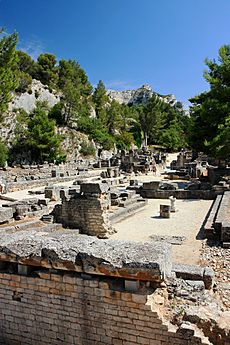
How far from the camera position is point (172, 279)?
5.27 meters

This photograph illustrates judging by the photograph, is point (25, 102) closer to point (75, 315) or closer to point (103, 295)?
point (75, 315)

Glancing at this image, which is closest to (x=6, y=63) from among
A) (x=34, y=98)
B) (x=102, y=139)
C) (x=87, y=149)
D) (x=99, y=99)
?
(x=87, y=149)

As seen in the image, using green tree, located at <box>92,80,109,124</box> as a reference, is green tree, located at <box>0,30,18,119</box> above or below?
below

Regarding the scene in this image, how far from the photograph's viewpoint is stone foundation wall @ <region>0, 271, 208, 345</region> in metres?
4.41

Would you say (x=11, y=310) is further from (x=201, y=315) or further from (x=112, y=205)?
(x=112, y=205)

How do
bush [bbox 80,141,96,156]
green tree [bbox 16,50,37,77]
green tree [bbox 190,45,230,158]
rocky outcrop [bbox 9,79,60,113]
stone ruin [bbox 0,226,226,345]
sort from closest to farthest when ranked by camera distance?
1. stone ruin [bbox 0,226,226,345]
2. green tree [bbox 190,45,230,158]
3. bush [bbox 80,141,96,156]
4. rocky outcrop [bbox 9,79,60,113]
5. green tree [bbox 16,50,37,77]

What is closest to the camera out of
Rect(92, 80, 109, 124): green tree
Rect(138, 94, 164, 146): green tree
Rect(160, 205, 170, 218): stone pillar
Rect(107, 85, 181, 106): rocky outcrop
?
Rect(160, 205, 170, 218): stone pillar

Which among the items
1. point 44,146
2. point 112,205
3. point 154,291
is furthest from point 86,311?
point 44,146

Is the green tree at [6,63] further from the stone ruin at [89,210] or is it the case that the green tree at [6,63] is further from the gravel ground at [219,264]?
the gravel ground at [219,264]

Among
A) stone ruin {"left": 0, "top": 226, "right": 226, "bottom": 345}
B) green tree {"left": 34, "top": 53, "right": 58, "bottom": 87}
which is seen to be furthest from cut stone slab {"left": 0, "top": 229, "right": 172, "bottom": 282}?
green tree {"left": 34, "top": 53, "right": 58, "bottom": 87}

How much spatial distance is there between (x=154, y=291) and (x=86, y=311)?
1.12 meters

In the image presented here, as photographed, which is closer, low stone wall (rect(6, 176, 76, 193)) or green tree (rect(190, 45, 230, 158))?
green tree (rect(190, 45, 230, 158))

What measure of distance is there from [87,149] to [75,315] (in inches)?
2195

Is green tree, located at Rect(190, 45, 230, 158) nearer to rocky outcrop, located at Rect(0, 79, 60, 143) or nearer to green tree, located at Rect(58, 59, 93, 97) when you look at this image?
rocky outcrop, located at Rect(0, 79, 60, 143)
